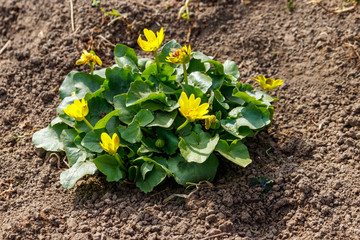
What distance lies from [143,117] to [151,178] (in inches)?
14.6

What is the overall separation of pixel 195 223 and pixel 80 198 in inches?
29.6

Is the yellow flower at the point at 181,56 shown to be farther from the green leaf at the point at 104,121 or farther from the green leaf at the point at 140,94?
the green leaf at the point at 104,121

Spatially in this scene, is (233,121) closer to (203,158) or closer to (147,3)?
(203,158)

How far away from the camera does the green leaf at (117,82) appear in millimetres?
2994

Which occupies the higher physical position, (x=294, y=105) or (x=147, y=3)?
(x=147, y=3)

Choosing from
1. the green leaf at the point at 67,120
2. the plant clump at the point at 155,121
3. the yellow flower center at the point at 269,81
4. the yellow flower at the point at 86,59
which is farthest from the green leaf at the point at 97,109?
the yellow flower center at the point at 269,81

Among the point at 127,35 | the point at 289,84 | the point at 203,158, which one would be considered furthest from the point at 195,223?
the point at 127,35

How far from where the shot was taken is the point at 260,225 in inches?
104

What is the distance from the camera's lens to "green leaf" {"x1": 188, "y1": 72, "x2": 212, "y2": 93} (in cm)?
293

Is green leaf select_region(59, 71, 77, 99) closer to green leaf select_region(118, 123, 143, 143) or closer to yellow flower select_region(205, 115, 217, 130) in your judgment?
green leaf select_region(118, 123, 143, 143)

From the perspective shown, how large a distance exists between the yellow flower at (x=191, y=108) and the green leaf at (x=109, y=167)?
54 centimetres

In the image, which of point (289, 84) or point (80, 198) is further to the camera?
point (289, 84)

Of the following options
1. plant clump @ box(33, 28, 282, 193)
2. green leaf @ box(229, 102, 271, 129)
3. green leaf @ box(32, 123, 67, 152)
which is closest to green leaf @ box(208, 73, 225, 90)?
plant clump @ box(33, 28, 282, 193)

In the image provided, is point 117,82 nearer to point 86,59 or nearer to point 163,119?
point 86,59
